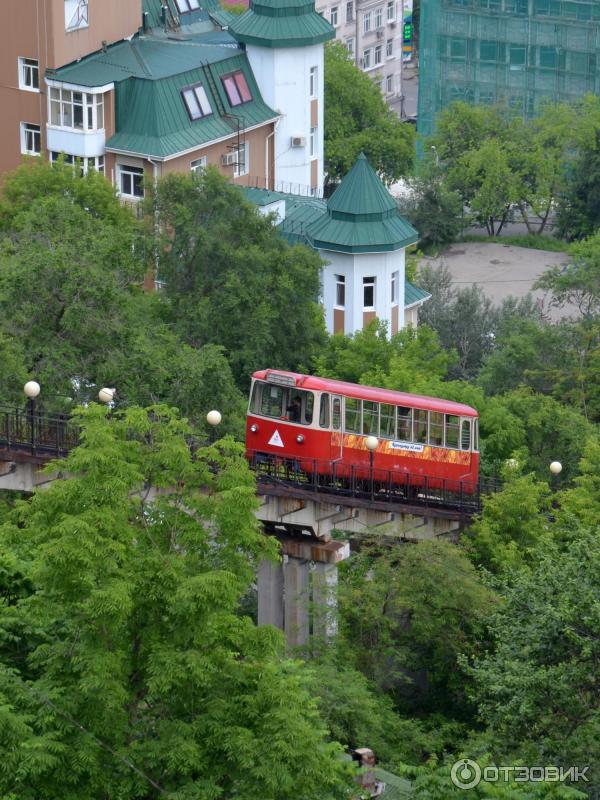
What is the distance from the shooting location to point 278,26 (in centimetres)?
9081

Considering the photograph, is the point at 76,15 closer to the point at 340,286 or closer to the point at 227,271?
the point at 340,286

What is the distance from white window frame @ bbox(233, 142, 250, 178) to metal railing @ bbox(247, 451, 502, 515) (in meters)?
34.4

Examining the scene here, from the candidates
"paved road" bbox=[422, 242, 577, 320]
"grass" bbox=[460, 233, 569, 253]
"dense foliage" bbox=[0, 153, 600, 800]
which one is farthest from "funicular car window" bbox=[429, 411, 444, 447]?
"grass" bbox=[460, 233, 569, 253]

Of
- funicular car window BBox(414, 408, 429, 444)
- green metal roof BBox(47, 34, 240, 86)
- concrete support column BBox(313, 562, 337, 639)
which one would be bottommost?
concrete support column BBox(313, 562, 337, 639)

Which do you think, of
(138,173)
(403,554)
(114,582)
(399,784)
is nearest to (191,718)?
Result: (114,582)

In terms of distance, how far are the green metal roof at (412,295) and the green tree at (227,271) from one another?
13.8 meters

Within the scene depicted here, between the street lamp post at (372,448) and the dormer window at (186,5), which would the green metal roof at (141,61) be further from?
the street lamp post at (372,448)

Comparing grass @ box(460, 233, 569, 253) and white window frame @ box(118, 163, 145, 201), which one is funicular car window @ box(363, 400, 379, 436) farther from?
grass @ box(460, 233, 569, 253)

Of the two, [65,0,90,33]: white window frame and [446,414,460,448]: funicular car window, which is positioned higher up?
[65,0,90,33]: white window frame

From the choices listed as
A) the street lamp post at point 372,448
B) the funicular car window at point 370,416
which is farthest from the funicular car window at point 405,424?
the street lamp post at point 372,448

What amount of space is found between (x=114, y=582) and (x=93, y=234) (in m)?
27.6

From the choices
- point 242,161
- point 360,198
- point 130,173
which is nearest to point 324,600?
point 360,198

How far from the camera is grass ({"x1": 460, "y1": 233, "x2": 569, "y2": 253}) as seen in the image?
350ft

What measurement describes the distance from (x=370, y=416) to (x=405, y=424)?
1.14m
